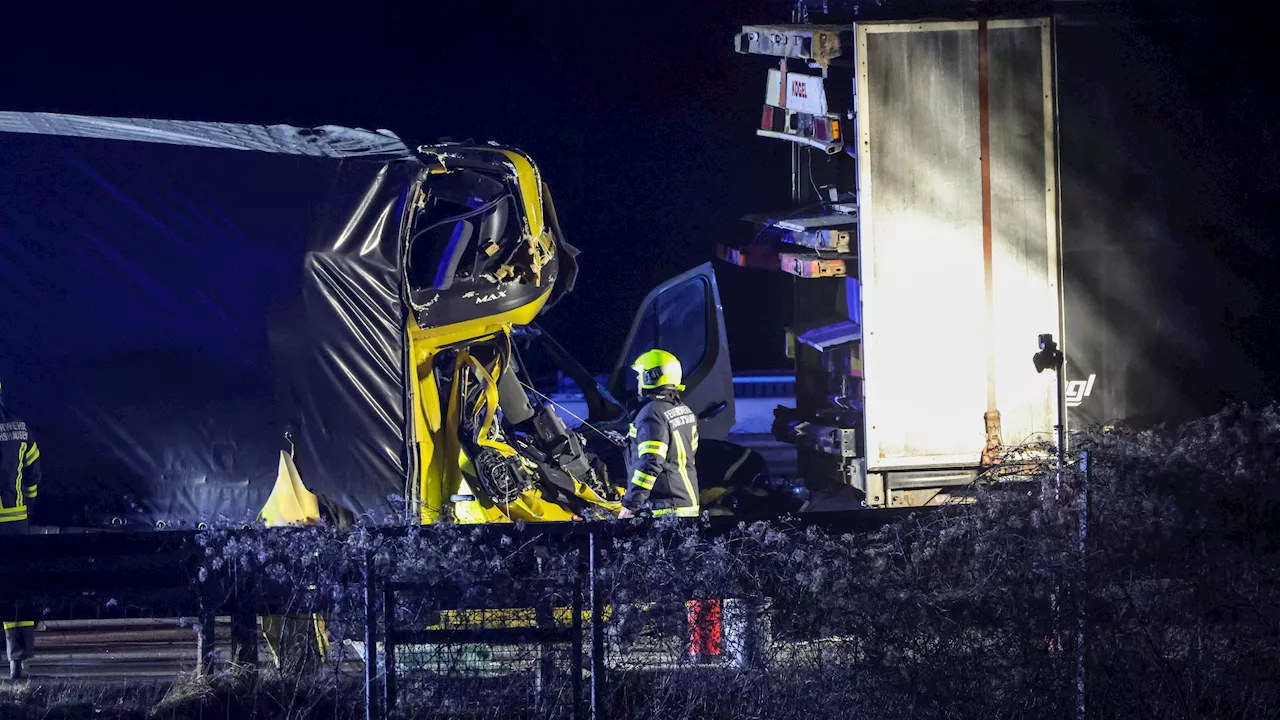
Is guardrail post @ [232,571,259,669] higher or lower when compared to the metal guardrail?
lower

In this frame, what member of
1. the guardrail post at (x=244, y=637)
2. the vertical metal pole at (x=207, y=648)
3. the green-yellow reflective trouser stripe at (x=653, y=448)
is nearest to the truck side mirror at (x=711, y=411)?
the green-yellow reflective trouser stripe at (x=653, y=448)

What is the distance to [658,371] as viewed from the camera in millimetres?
7832

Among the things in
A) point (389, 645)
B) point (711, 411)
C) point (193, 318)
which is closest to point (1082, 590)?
point (389, 645)

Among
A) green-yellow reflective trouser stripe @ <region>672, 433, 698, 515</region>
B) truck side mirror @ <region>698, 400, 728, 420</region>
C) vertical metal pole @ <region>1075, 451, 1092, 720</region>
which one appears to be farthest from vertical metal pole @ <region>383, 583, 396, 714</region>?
truck side mirror @ <region>698, 400, 728, 420</region>

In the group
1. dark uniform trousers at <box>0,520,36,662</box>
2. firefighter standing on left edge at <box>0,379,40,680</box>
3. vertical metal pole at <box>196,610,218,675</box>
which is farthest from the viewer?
firefighter standing on left edge at <box>0,379,40,680</box>

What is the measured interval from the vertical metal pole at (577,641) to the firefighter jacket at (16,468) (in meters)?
3.47

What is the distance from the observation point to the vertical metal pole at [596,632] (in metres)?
4.61

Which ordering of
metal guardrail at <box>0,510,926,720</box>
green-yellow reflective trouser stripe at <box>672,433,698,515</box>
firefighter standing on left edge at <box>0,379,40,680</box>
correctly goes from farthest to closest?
green-yellow reflective trouser stripe at <box>672,433,698,515</box> → firefighter standing on left edge at <box>0,379,40,680</box> → metal guardrail at <box>0,510,926,720</box>

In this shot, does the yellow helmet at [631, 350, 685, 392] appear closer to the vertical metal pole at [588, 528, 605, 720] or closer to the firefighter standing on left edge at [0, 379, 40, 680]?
the vertical metal pole at [588, 528, 605, 720]

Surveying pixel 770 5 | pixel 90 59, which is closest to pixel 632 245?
pixel 770 5

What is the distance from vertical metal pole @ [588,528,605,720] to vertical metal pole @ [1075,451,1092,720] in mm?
1681

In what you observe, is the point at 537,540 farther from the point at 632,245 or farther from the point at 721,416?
the point at 632,245

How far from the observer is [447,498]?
7445 mm

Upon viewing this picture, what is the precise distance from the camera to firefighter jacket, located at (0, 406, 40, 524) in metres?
6.65
